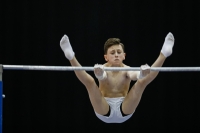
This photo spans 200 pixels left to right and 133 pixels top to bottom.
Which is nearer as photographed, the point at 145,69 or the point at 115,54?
the point at 145,69

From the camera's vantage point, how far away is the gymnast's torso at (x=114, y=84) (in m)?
3.75

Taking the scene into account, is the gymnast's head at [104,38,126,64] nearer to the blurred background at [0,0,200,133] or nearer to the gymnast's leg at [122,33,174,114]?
the gymnast's leg at [122,33,174,114]

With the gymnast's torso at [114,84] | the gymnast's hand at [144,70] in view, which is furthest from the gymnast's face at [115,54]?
the gymnast's hand at [144,70]

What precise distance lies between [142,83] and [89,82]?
469 millimetres

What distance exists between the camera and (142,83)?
3.51m

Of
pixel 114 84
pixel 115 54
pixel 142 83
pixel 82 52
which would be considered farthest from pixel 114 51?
pixel 82 52

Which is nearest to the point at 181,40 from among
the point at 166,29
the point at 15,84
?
the point at 166,29

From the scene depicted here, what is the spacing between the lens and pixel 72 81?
5453 millimetres

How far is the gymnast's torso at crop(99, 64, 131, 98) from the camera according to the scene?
375cm

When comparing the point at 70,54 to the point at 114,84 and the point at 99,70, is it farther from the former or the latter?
the point at 114,84

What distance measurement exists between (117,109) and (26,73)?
207 cm

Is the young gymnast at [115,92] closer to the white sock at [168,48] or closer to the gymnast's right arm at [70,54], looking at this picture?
the gymnast's right arm at [70,54]

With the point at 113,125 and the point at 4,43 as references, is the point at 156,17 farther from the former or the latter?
the point at 4,43

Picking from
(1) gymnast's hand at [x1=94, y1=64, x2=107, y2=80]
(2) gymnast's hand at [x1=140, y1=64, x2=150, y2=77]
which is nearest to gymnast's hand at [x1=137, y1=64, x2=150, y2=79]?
(2) gymnast's hand at [x1=140, y1=64, x2=150, y2=77]
